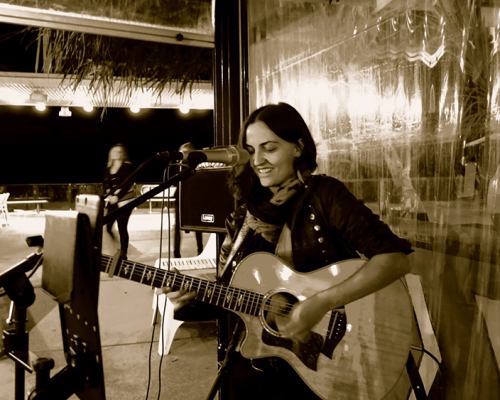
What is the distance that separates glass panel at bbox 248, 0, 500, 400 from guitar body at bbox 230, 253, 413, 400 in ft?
1.34

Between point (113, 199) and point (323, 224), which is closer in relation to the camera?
point (113, 199)

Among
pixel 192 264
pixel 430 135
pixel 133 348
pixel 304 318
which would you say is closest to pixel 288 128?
pixel 430 135

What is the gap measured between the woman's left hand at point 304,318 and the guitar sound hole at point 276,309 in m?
0.03

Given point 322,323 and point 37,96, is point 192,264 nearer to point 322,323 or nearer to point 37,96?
point 322,323

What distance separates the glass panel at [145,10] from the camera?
2549 millimetres

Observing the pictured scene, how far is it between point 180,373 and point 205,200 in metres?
1.43

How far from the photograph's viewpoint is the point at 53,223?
942mm

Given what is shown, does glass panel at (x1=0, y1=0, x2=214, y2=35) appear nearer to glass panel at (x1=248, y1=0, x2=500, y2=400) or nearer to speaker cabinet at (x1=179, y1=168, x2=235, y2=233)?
glass panel at (x1=248, y1=0, x2=500, y2=400)

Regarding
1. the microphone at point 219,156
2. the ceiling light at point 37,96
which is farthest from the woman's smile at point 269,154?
the ceiling light at point 37,96

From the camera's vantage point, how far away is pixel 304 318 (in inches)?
57.9

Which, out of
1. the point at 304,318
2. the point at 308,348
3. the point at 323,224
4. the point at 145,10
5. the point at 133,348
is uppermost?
the point at 145,10

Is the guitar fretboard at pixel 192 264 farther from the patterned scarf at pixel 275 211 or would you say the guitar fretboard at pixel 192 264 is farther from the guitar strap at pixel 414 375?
the guitar strap at pixel 414 375

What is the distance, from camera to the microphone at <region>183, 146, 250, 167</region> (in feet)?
4.21

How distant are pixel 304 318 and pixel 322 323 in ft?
0.30
